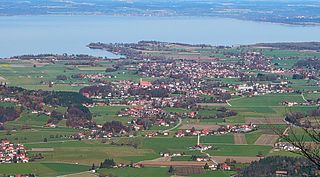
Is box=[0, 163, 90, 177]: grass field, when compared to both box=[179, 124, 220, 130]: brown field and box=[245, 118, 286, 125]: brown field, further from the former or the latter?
box=[245, 118, 286, 125]: brown field

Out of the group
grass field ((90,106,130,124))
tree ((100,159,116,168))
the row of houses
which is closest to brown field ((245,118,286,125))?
grass field ((90,106,130,124))

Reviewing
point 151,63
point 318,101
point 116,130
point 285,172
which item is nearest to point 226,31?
point 151,63

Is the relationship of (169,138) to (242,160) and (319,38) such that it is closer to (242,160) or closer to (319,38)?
(242,160)

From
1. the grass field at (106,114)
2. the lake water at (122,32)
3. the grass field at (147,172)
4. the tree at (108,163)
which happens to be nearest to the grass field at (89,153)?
the tree at (108,163)

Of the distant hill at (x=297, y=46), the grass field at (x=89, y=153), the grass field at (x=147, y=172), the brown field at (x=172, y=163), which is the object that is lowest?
the distant hill at (x=297, y=46)

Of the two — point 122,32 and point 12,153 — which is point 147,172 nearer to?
point 12,153

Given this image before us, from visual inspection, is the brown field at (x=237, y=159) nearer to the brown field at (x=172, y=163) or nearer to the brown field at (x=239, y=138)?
the brown field at (x=172, y=163)
